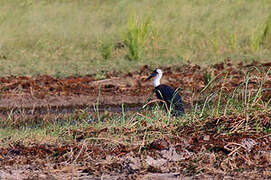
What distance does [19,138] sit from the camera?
5.80m

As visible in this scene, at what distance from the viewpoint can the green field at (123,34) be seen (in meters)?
13.8

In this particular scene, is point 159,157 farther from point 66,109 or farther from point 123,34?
point 123,34

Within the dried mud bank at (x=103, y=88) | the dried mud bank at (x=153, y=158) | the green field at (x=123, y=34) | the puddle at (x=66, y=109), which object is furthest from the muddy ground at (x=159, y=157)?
the green field at (x=123, y=34)

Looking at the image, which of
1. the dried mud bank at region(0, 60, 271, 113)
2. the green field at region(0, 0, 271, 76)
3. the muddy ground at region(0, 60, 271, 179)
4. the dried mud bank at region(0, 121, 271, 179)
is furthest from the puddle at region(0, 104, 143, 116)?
the dried mud bank at region(0, 121, 271, 179)

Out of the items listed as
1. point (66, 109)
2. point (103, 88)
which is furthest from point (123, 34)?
point (66, 109)

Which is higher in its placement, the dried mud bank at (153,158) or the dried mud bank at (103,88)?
the dried mud bank at (153,158)

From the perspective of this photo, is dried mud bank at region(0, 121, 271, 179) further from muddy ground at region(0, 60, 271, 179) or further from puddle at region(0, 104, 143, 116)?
puddle at region(0, 104, 143, 116)

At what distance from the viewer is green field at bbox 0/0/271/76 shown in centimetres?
1384

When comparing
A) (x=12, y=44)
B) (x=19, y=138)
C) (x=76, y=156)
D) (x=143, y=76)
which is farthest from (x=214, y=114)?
(x=12, y=44)

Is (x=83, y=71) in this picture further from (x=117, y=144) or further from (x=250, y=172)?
(x=250, y=172)

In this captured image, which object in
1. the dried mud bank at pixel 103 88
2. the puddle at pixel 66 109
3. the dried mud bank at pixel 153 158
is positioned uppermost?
the dried mud bank at pixel 153 158

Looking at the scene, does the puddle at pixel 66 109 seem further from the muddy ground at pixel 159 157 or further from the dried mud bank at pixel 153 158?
the dried mud bank at pixel 153 158

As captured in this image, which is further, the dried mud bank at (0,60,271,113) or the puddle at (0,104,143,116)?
the dried mud bank at (0,60,271,113)

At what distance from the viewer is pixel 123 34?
47.3ft
